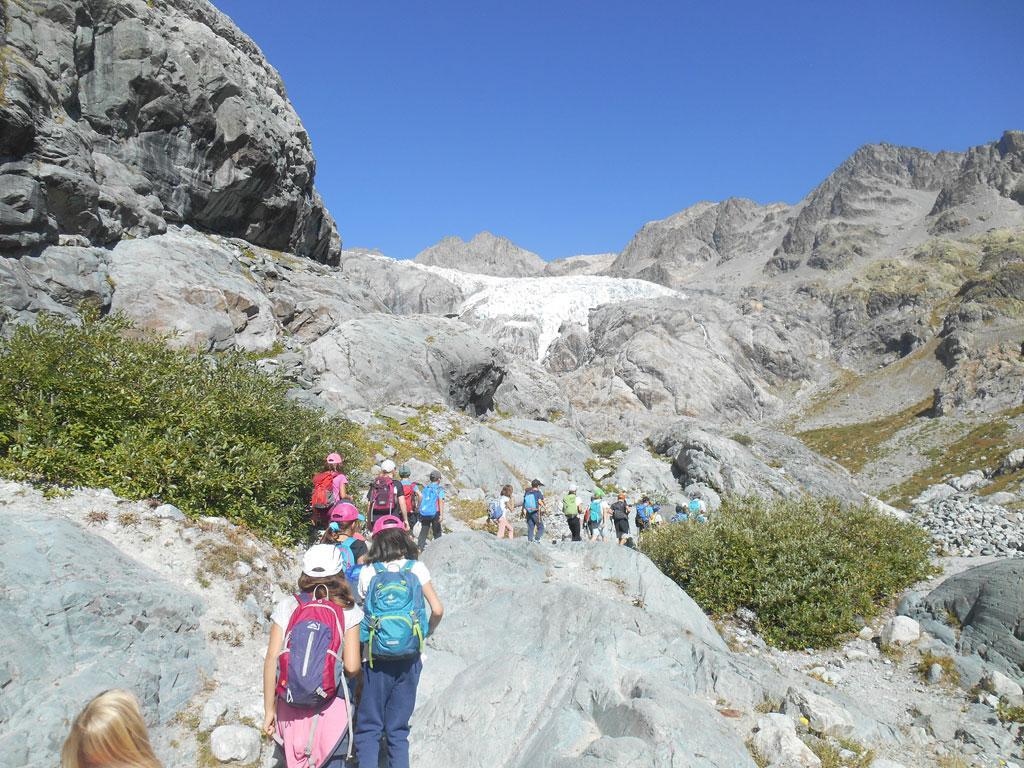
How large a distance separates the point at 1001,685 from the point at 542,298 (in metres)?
154

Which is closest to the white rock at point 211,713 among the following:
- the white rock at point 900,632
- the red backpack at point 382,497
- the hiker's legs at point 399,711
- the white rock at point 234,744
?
the white rock at point 234,744

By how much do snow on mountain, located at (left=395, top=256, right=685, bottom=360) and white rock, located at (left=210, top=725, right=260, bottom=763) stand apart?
13152 centimetres

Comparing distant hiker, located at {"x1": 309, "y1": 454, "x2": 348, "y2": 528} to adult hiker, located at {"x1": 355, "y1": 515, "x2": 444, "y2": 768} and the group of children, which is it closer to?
the group of children

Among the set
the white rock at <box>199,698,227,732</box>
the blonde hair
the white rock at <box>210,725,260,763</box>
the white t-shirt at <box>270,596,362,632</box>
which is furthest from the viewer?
the white rock at <box>199,698,227,732</box>

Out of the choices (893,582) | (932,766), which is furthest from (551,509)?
(932,766)

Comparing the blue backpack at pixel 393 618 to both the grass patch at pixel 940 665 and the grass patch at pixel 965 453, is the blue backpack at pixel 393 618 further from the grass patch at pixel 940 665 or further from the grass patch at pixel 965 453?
the grass patch at pixel 965 453

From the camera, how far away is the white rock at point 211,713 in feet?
23.8

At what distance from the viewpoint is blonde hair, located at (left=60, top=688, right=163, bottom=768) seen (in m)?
3.17

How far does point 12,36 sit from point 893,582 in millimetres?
41019

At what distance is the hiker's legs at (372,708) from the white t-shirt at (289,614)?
79 centimetres

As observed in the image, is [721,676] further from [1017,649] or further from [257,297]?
[257,297]

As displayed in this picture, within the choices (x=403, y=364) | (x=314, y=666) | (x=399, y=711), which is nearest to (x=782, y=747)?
(x=399, y=711)

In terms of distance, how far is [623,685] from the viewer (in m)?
8.12

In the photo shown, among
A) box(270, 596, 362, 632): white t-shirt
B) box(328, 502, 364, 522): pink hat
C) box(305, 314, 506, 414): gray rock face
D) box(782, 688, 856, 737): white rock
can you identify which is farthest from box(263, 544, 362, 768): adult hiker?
box(305, 314, 506, 414): gray rock face
